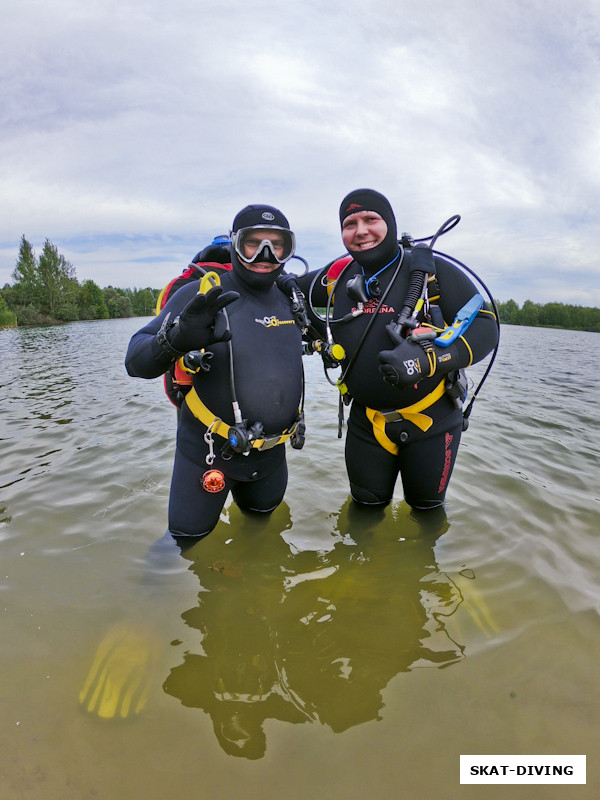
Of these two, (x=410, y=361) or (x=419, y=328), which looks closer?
(x=410, y=361)

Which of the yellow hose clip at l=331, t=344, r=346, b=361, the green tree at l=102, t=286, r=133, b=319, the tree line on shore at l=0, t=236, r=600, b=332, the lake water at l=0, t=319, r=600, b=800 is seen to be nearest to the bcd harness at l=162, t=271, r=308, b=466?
the yellow hose clip at l=331, t=344, r=346, b=361

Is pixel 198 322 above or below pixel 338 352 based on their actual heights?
above

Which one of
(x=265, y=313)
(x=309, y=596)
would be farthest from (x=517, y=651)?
(x=265, y=313)

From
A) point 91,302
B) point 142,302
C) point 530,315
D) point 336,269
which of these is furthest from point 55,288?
point 530,315

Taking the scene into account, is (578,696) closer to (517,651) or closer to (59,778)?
→ (517,651)

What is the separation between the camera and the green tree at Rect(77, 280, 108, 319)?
8081 cm

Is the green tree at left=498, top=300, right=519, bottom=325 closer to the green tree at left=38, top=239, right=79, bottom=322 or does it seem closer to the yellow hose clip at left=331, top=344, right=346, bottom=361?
the green tree at left=38, top=239, right=79, bottom=322

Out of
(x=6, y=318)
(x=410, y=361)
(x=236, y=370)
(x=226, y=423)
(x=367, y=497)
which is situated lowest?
(x=367, y=497)

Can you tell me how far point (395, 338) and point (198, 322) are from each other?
1.24 meters

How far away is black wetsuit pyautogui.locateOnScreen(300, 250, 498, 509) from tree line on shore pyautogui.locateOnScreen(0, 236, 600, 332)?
57.4 metres

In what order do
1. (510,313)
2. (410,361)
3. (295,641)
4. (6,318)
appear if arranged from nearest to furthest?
(295,641) → (410,361) → (6,318) → (510,313)

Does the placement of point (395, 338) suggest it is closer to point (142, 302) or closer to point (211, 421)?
point (211, 421)

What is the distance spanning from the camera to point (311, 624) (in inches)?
108

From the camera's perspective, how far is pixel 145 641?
8.54ft
